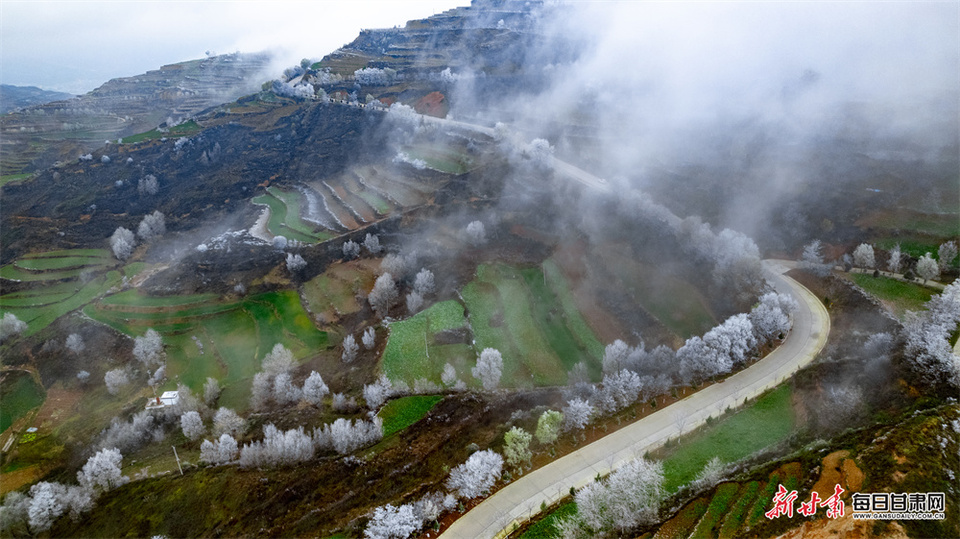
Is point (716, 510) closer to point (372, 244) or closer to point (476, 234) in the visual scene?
point (476, 234)

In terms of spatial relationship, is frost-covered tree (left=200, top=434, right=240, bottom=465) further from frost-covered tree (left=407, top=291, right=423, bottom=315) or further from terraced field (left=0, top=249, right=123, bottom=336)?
terraced field (left=0, top=249, right=123, bottom=336)

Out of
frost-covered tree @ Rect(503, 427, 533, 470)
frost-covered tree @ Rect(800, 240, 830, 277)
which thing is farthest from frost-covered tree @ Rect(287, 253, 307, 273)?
frost-covered tree @ Rect(800, 240, 830, 277)

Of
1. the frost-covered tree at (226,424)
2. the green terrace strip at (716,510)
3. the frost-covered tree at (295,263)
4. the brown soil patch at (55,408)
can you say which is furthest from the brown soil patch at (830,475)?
the brown soil patch at (55,408)

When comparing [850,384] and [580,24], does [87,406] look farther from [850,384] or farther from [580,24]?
[580,24]

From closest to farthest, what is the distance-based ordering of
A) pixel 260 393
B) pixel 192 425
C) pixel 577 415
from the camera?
pixel 577 415
pixel 192 425
pixel 260 393

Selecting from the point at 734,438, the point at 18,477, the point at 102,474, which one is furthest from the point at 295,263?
the point at 734,438

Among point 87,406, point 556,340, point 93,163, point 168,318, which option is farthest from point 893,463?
point 93,163
